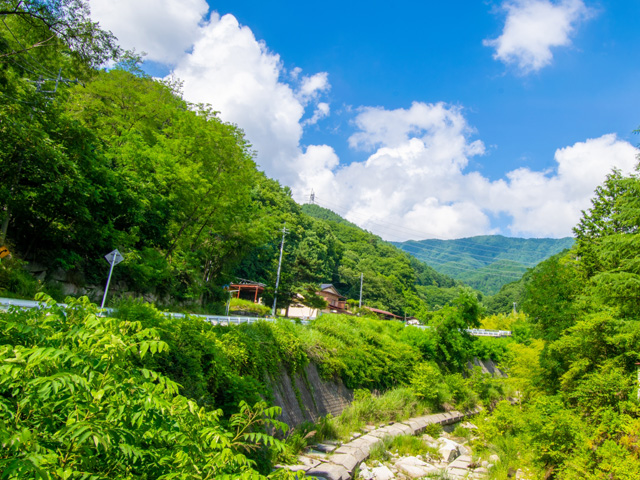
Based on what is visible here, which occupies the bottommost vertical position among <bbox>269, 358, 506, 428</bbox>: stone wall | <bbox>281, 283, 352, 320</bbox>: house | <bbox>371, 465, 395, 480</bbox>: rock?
<bbox>371, 465, 395, 480</bbox>: rock

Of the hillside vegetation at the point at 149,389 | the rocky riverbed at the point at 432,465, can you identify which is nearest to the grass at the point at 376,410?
the hillside vegetation at the point at 149,389

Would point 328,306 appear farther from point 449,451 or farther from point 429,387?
point 449,451

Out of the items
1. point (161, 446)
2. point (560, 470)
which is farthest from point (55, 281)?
point (560, 470)

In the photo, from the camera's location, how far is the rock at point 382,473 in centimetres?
885

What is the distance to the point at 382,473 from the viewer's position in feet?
29.6

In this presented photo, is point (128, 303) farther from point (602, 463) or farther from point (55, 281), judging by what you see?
point (55, 281)

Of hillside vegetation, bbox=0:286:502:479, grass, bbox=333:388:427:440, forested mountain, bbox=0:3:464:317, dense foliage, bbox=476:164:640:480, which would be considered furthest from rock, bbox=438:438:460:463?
forested mountain, bbox=0:3:464:317

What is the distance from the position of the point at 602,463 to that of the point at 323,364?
7517 mm

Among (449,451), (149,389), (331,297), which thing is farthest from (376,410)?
(331,297)

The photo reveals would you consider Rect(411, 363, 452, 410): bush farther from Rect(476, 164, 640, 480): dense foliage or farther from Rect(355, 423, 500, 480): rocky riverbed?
Rect(355, 423, 500, 480): rocky riverbed

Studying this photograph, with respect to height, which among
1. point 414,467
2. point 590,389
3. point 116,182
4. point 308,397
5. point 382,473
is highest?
point 116,182

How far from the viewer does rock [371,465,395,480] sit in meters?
8.85

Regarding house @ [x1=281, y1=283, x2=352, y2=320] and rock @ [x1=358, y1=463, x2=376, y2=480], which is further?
house @ [x1=281, y1=283, x2=352, y2=320]

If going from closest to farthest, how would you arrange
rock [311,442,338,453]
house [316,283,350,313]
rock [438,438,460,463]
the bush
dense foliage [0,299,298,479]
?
dense foliage [0,299,298,479] → rock [311,442,338,453] → rock [438,438,460,463] → the bush → house [316,283,350,313]
